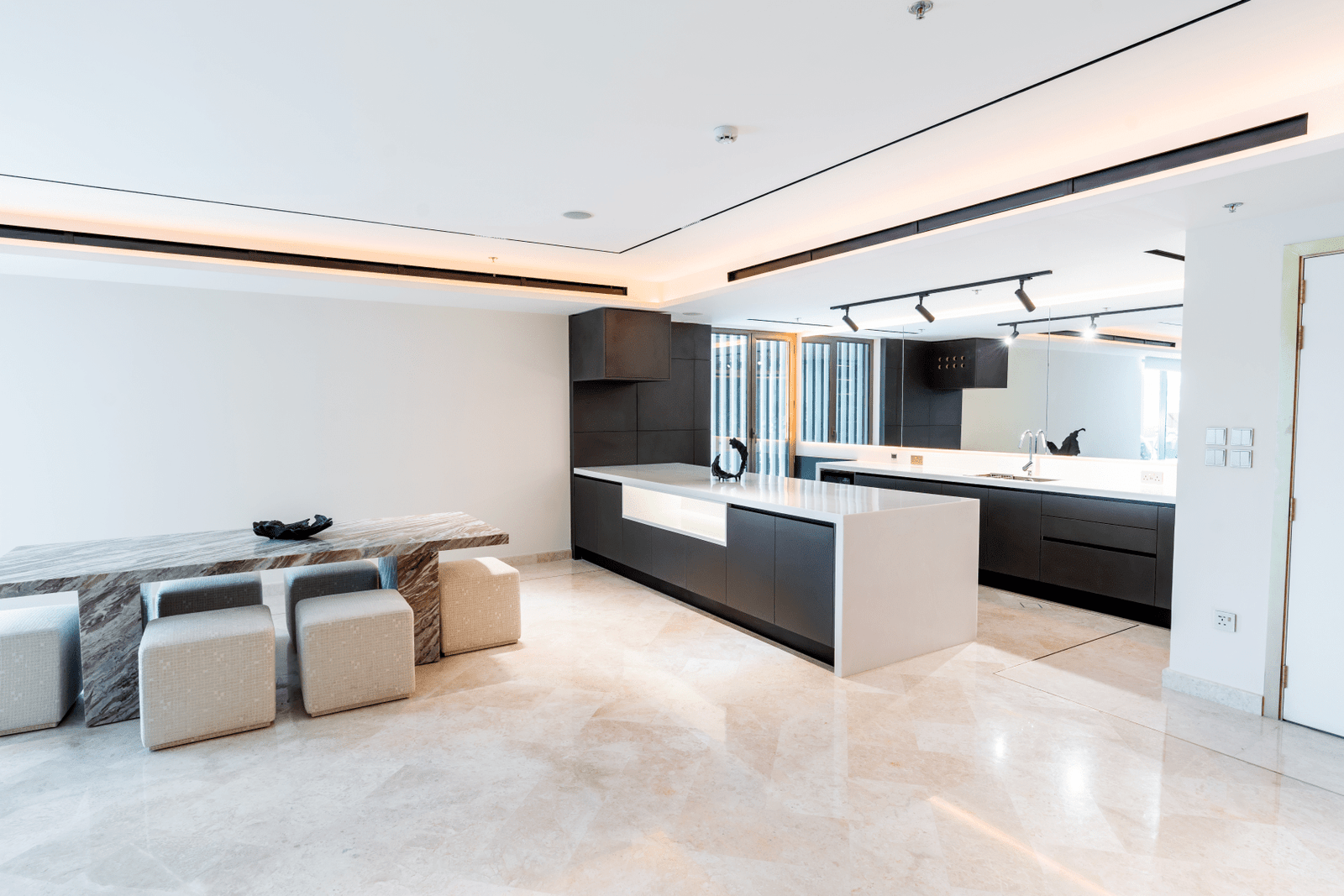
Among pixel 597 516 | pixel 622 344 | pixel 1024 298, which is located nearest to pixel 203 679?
pixel 597 516

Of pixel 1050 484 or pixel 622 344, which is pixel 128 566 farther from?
pixel 1050 484

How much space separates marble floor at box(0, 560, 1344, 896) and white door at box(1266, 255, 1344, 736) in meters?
0.20

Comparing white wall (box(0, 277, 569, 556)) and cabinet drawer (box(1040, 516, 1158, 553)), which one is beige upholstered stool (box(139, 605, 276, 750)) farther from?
cabinet drawer (box(1040, 516, 1158, 553))

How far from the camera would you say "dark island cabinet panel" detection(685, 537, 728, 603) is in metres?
4.59

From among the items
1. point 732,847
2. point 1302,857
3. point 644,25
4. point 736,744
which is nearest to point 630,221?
point 644,25

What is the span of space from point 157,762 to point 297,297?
141 inches

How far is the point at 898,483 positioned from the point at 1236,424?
10.0 feet

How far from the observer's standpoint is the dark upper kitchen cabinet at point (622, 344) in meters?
5.99

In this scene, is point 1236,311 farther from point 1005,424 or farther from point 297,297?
point 297,297

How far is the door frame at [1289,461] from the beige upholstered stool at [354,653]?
3.89 m

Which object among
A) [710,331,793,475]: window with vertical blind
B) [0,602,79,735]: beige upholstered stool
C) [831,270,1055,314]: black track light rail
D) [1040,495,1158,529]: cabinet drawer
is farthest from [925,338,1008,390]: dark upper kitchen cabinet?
[0,602,79,735]: beige upholstered stool

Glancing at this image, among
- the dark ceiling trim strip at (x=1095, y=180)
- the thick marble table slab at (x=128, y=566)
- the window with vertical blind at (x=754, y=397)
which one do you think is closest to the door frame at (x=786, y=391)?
the window with vertical blind at (x=754, y=397)

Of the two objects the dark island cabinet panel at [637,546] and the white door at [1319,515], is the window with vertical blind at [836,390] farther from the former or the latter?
the white door at [1319,515]

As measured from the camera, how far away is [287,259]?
4.70 m
